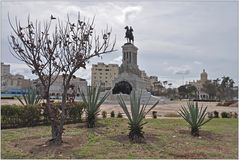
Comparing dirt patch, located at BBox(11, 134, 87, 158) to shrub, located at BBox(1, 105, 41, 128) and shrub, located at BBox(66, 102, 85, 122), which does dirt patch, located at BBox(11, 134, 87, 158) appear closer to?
shrub, located at BBox(1, 105, 41, 128)

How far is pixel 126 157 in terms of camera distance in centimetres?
707

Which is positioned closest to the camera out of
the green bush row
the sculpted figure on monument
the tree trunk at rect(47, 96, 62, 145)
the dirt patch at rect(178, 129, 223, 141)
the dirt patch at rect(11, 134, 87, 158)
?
the dirt patch at rect(11, 134, 87, 158)

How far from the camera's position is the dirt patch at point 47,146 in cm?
733

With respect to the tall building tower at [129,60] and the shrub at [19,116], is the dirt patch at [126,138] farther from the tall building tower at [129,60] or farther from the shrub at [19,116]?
the tall building tower at [129,60]

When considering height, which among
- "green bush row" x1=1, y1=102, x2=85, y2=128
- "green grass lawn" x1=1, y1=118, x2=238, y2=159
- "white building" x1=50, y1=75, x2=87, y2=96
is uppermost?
"white building" x1=50, y1=75, x2=87, y2=96

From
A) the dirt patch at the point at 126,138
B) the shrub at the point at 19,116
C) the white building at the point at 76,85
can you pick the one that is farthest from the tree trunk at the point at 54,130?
the shrub at the point at 19,116

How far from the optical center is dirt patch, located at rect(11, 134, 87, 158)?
733 centimetres

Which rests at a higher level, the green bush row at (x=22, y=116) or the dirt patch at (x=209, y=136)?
the green bush row at (x=22, y=116)

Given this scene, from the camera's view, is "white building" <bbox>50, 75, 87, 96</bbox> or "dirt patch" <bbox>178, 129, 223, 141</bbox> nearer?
"dirt patch" <bbox>178, 129, 223, 141</bbox>

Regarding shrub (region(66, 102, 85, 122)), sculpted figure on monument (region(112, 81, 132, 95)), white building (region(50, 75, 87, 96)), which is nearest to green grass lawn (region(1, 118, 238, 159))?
white building (region(50, 75, 87, 96))

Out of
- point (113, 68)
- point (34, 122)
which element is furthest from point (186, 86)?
point (34, 122)

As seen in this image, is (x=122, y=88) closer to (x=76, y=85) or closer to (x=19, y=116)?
(x=76, y=85)

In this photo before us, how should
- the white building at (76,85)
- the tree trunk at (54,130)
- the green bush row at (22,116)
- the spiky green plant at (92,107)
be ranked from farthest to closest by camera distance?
1. the spiky green plant at (92,107)
2. the white building at (76,85)
3. the green bush row at (22,116)
4. the tree trunk at (54,130)

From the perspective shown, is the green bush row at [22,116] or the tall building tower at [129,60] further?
the tall building tower at [129,60]
